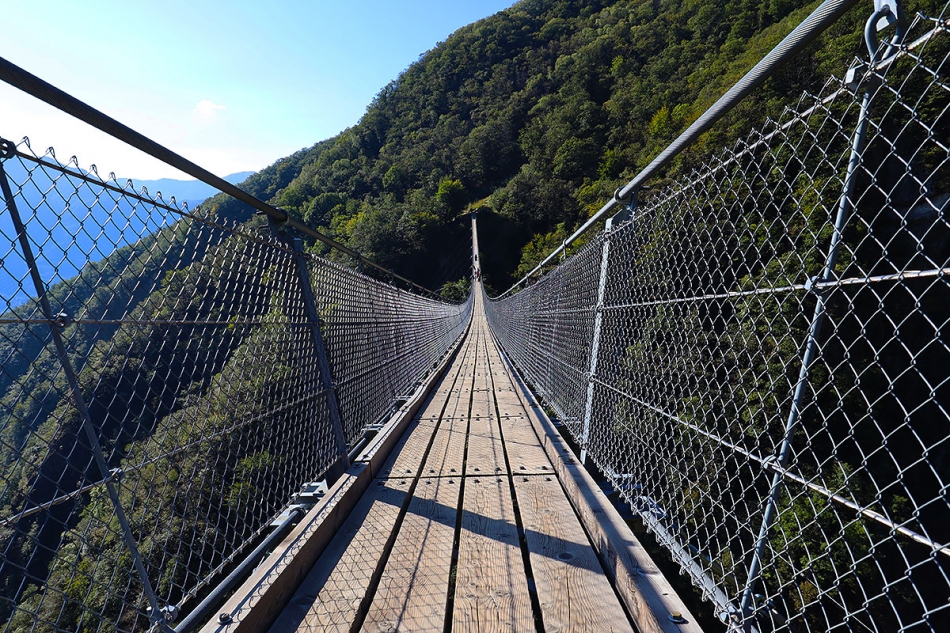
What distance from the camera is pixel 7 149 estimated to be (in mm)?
804

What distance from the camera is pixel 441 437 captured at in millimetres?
2684

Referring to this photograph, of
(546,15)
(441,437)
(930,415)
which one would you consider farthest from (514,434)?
(546,15)

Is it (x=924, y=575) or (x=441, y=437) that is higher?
(x=441, y=437)

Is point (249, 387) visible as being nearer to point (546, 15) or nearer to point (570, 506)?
point (570, 506)

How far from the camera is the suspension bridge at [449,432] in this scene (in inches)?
32.3

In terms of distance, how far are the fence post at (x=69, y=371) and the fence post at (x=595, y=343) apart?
1.60 m

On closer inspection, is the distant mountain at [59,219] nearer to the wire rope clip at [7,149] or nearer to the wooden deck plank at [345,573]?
the wire rope clip at [7,149]

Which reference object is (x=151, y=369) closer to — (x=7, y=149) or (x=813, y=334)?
(x=7, y=149)

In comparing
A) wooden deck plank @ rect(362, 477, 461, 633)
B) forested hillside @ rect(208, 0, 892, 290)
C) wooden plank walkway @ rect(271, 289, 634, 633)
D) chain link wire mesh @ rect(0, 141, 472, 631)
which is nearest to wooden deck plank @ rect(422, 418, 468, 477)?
wooden plank walkway @ rect(271, 289, 634, 633)

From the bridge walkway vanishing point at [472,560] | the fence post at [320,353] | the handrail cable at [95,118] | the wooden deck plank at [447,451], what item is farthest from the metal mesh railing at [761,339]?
the handrail cable at [95,118]

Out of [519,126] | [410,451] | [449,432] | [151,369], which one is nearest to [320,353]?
[151,369]

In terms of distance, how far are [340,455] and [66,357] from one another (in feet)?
4.07

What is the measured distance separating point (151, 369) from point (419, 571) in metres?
1.14

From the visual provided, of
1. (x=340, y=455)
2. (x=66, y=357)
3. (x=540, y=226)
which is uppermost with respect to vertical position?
(x=540, y=226)
